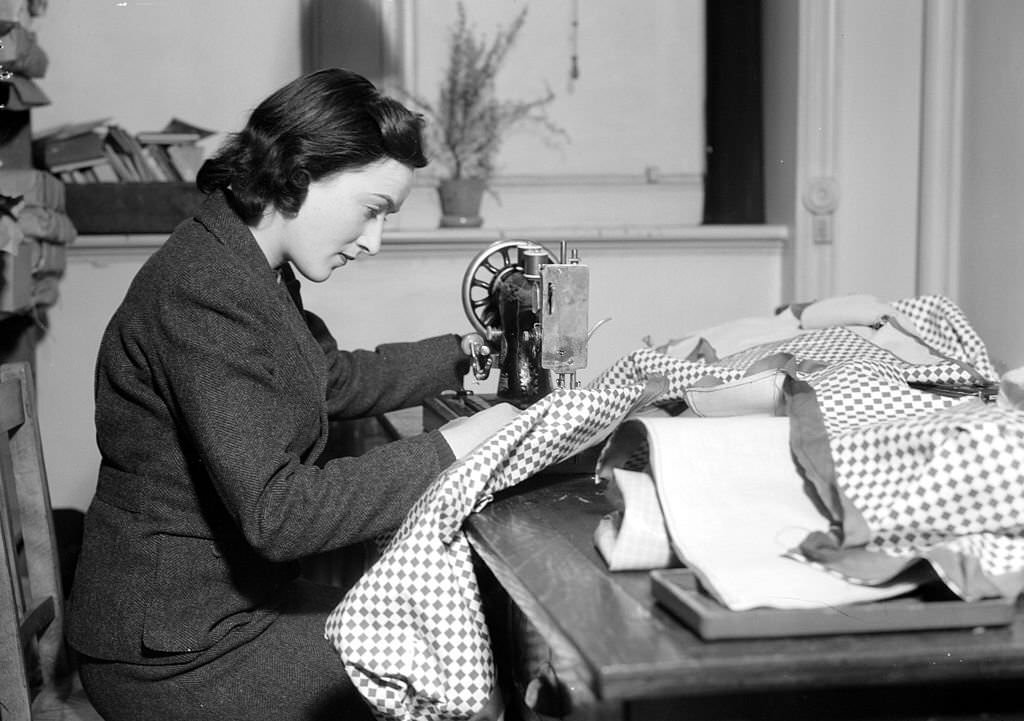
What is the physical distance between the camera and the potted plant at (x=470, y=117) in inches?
149

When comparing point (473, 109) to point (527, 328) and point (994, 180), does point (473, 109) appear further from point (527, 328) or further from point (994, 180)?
point (527, 328)

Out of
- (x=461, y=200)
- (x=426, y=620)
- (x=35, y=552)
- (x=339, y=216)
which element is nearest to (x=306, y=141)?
(x=339, y=216)

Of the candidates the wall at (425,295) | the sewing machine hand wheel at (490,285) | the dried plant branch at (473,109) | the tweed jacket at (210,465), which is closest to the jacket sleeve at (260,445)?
the tweed jacket at (210,465)

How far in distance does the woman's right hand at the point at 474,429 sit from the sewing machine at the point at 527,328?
0.28 metres

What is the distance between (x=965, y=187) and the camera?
11.2 feet

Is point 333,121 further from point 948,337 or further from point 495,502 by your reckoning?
point 948,337

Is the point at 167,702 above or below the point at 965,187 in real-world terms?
below

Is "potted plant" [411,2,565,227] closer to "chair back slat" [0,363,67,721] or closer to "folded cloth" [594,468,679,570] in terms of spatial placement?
"chair back slat" [0,363,67,721]

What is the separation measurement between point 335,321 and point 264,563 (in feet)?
6.02

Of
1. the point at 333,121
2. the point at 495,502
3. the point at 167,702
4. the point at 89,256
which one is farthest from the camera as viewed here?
the point at 89,256

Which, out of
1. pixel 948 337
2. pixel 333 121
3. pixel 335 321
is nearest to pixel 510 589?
pixel 333 121

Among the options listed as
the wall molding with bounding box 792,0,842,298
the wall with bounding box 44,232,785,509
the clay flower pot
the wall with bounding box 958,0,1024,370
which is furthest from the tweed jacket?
the wall molding with bounding box 792,0,842,298

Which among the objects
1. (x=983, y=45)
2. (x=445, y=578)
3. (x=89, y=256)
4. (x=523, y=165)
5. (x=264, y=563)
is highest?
(x=983, y=45)

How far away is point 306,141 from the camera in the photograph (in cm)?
187
